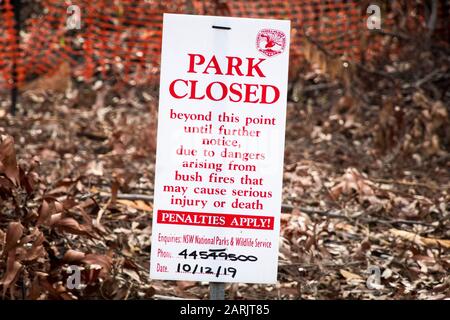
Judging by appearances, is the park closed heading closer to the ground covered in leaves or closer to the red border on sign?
the red border on sign

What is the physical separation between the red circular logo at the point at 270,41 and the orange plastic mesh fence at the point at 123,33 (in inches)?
229

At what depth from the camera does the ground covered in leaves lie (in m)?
4.96

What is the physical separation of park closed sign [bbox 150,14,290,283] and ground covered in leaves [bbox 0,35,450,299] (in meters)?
0.84

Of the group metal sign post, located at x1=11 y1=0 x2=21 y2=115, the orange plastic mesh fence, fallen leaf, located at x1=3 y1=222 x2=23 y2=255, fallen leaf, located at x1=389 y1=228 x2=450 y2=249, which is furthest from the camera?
the orange plastic mesh fence

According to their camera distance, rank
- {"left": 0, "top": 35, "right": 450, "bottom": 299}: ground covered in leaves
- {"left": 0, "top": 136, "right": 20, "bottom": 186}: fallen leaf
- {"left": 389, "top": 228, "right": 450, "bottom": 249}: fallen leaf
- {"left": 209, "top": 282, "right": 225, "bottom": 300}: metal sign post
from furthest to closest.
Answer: {"left": 389, "top": 228, "right": 450, "bottom": 249}: fallen leaf, {"left": 0, "top": 35, "right": 450, "bottom": 299}: ground covered in leaves, {"left": 0, "top": 136, "right": 20, "bottom": 186}: fallen leaf, {"left": 209, "top": 282, "right": 225, "bottom": 300}: metal sign post

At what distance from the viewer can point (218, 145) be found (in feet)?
13.6

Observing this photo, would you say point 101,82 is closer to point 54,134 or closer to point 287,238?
point 54,134

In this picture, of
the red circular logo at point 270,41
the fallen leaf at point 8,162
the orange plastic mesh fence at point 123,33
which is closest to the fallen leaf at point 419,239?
the red circular logo at point 270,41

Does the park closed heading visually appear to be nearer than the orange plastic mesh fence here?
Yes

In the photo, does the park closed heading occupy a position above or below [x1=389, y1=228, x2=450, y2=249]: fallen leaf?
above

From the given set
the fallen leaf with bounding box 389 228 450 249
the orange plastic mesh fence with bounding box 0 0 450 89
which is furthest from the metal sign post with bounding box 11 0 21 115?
the fallen leaf with bounding box 389 228 450 249

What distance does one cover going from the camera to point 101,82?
11031 millimetres

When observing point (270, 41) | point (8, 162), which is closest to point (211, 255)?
point (270, 41)

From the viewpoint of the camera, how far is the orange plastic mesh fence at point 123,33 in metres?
10.2
